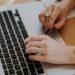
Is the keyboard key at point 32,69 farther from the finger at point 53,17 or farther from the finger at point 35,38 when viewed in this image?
the finger at point 53,17

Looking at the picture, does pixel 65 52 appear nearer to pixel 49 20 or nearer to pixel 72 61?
pixel 72 61

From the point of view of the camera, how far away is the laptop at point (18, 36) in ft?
2.84

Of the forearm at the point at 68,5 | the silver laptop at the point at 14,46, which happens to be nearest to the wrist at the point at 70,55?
the silver laptop at the point at 14,46

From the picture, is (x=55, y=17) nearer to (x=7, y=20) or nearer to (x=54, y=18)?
(x=54, y=18)

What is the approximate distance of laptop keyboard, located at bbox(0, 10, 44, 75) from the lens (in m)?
0.86

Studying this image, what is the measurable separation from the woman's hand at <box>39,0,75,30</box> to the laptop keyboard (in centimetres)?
10

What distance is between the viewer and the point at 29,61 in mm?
898

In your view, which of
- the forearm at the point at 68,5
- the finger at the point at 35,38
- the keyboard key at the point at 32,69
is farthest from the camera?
the forearm at the point at 68,5

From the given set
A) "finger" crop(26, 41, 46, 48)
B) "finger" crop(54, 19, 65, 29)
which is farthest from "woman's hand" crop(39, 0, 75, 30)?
"finger" crop(26, 41, 46, 48)

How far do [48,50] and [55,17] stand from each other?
194 mm

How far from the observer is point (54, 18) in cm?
104

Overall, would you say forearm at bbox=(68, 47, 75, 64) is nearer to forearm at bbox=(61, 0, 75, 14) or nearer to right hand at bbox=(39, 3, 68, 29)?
right hand at bbox=(39, 3, 68, 29)

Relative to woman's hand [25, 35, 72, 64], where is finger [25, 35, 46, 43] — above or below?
above

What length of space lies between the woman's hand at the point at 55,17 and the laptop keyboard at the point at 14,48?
10cm
